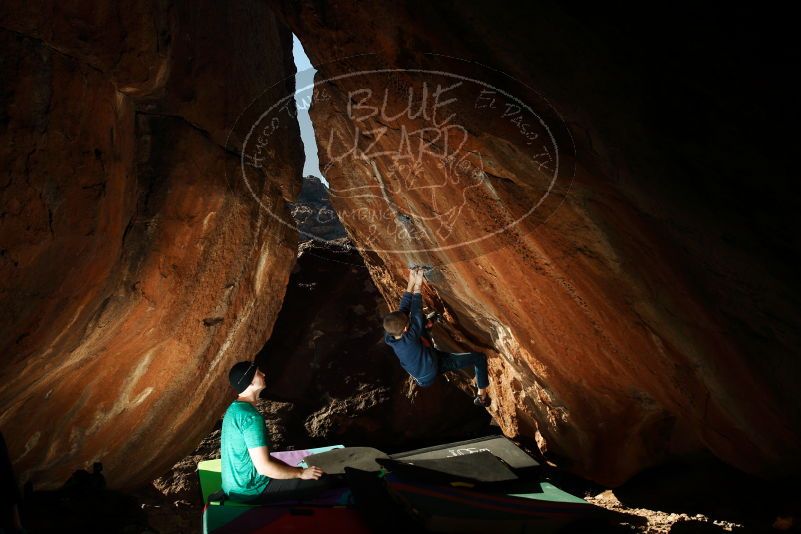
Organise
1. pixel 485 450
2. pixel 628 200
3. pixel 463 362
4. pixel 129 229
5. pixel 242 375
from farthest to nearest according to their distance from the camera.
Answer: pixel 463 362
pixel 485 450
pixel 129 229
pixel 242 375
pixel 628 200

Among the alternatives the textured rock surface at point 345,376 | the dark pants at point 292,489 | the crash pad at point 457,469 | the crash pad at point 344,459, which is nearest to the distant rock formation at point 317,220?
the textured rock surface at point 345,376

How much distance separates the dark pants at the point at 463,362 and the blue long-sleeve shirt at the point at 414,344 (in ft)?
1.06

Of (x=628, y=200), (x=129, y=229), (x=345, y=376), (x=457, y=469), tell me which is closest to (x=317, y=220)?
(x=345, y=376)

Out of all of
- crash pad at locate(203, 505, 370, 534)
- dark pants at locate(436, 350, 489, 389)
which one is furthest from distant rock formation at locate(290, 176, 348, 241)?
crash pad at locate(203, 505, 370, 534)

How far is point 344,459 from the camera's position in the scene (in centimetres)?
564

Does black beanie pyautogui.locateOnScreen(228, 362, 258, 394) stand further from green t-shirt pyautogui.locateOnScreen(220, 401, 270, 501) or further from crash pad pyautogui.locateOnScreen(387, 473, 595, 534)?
crash pad pyautogui.locateOnScreen(387, 473, 595, 534)

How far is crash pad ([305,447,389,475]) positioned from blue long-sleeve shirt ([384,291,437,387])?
1.07m

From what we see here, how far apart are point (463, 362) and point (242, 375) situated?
323cm

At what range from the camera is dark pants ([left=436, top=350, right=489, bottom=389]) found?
20.1 feet

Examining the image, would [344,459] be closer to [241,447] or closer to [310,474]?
[310,474]

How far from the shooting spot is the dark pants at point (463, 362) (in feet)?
20.1

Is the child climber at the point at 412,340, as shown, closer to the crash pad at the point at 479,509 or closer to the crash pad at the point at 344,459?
the crash pad at the point at 344,459

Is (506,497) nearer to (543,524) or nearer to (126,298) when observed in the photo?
(543,524)

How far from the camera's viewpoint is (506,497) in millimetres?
4363
